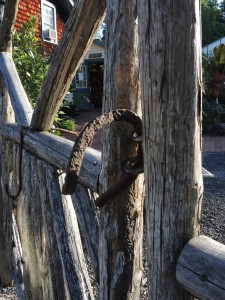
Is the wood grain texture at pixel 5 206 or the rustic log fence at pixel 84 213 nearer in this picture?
the rustic log fence at pixel 84 213

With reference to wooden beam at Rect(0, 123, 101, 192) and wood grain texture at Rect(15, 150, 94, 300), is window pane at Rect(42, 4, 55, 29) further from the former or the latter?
wood grain texture at Rect(15, 150, 94, 300)

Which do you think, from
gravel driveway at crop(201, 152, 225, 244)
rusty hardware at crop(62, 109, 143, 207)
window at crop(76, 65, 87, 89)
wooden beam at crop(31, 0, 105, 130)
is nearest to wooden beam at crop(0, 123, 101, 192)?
wooden beam at crop(31, 0, 105, 130)

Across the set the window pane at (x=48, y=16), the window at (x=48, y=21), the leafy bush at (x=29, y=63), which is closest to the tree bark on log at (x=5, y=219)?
the leafy bush at (x=29, y=63)

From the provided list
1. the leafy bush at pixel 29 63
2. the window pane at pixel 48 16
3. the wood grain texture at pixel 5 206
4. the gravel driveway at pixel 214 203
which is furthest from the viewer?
the window pane at pixel 48 16

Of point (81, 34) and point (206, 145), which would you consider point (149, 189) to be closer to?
point (81, 34)

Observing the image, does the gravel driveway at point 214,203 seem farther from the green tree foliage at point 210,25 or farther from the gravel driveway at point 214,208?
the green tree foliage at point 210,25

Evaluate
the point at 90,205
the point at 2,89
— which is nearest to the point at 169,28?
the point at 90,205

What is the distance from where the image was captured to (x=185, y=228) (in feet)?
3.15

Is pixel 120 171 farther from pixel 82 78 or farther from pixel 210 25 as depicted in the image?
pixel 210 25

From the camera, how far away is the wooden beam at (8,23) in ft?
8.63

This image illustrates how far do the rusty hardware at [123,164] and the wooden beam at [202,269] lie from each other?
0.27 metres

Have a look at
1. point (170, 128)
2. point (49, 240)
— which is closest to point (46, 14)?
point (49, 240)

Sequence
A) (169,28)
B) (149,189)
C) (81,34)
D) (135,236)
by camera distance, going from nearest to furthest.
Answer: (169,28) < (149,189) < (135,236) < (81,34)

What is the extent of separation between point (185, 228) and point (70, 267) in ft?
3.08
